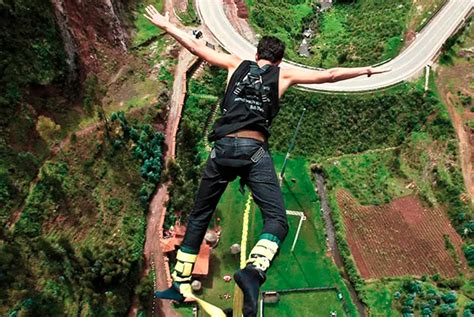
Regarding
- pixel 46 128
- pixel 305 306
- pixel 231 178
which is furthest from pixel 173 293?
pixel 305 306

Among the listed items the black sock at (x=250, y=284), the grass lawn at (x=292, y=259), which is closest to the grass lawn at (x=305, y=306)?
the grass lawn at (x=292, y=259)

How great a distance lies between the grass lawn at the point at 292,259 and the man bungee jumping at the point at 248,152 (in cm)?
1981

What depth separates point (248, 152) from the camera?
673 centimetres

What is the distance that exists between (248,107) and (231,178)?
123 cm

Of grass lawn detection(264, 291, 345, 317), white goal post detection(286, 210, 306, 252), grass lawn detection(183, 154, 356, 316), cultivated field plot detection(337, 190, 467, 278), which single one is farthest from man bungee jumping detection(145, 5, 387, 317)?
cultivated field plot detection(337, 190, 467, 278)

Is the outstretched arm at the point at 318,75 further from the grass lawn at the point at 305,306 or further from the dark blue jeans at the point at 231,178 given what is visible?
the grass lawn at the point at 305,306

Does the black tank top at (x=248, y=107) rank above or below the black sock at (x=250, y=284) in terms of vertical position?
above

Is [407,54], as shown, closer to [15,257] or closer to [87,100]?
[87,100]

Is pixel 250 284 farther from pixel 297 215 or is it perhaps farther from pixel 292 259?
pixel 297 215

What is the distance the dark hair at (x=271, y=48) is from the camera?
7.38m

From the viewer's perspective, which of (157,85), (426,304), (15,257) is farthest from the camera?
(157,85)

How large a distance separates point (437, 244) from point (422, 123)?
9390mm

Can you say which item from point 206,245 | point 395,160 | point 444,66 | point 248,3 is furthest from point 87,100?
point 444,66

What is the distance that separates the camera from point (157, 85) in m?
31.5
